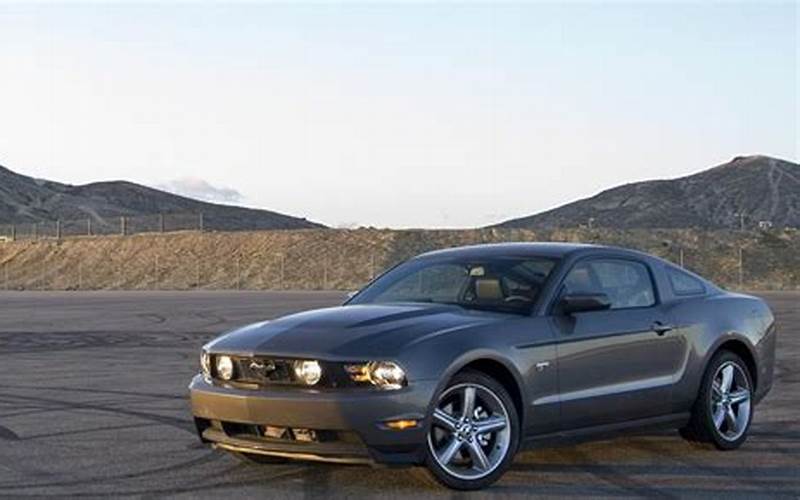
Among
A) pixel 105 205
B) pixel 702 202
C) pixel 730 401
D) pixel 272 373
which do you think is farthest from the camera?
pixel 105 205

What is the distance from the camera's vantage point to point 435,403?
26.4 feet

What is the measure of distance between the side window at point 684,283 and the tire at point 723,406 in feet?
1.59

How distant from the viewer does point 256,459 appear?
8742mm

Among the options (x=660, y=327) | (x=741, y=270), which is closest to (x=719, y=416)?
(x=660, y=327)

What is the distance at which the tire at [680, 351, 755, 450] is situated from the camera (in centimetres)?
977

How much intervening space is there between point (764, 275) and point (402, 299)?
52439 mm

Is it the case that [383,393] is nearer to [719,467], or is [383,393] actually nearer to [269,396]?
[269,396]

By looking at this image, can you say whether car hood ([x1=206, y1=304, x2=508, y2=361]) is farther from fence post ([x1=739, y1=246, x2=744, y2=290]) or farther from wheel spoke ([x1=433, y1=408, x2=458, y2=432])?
fence post ([x1=739, y1=246, x2=744, y2=290])

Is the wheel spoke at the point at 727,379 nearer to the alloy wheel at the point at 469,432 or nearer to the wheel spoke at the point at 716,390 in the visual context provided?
the wheel spoke at the point at 716,390

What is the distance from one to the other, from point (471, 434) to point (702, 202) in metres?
136

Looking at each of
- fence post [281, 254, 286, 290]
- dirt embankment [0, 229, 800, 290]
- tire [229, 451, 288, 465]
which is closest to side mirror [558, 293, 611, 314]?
tire [229, 451, 288, 465]

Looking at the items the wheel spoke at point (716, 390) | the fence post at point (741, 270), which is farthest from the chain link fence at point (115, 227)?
the wheel spoke at point (716, 390)

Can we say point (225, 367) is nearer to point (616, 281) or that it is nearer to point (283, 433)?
point (283, 433)

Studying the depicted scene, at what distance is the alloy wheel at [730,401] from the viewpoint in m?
9.91
